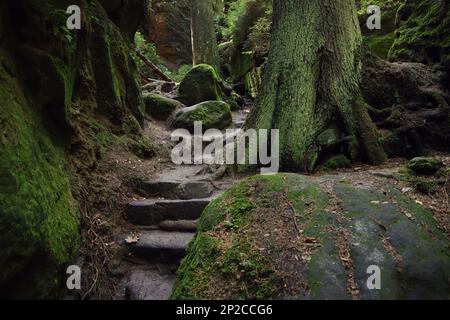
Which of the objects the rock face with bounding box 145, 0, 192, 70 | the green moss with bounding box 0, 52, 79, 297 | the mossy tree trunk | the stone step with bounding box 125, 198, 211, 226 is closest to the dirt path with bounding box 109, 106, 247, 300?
the stone step with bounding box 125, 198, 211, 226

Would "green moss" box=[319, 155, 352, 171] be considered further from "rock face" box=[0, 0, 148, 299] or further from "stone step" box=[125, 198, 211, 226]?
"rock face" box=[0, 0, 148, 299]

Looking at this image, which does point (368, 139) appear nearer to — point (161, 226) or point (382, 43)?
point (161, 226)

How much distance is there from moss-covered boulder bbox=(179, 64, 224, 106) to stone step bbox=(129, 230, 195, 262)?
6.87 meters

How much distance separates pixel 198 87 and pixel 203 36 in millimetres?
3654

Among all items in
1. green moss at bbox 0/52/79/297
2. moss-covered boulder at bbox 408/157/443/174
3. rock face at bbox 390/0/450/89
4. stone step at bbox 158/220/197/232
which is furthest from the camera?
rock face at bbox 390/0/450/89

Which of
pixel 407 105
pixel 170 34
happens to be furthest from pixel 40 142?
pixel 170 34

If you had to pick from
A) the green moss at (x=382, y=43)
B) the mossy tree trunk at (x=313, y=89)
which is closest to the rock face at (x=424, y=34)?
the green moss at (x=382, y=43)

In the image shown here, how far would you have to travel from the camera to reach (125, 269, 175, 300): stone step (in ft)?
11.8

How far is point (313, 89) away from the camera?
551 centimetres

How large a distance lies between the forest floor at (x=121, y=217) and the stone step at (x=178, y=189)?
5.2 inches

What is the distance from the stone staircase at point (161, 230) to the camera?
3.81m

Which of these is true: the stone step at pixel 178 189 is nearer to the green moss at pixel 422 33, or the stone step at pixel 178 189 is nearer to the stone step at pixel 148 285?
the stone step at pixel 148 285

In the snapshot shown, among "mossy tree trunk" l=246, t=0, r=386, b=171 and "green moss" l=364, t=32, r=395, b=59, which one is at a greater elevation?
"green moss" l=364, t=32, r=395, b=59
